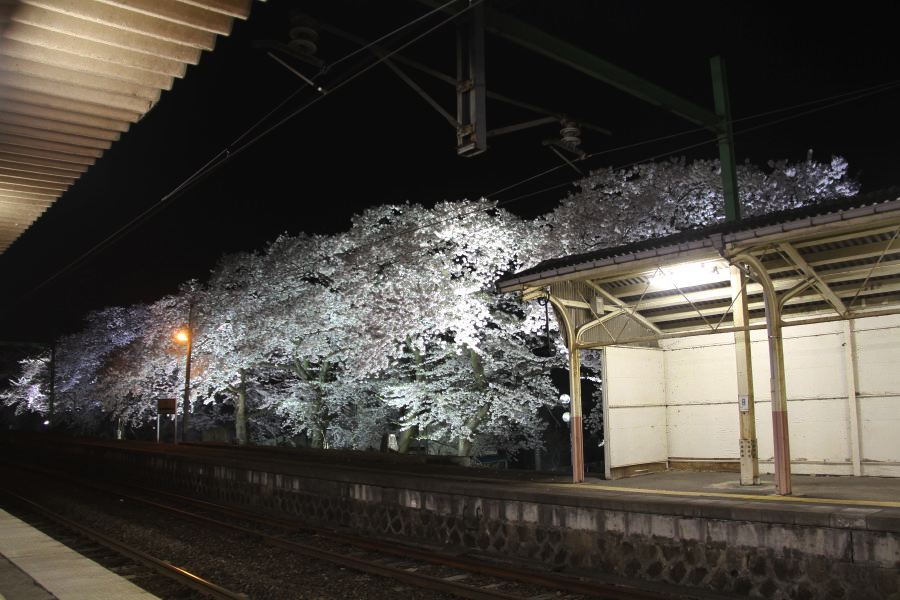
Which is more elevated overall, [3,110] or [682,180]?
[682,180]

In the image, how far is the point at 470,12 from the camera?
707cm

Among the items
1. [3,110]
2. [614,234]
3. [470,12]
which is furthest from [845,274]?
[614,234]

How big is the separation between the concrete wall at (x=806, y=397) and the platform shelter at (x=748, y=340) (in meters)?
0.02

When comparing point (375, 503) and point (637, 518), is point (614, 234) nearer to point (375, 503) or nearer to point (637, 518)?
point (375, 503)

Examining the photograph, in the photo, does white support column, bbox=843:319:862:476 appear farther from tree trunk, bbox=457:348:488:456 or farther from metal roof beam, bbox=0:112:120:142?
tree trunk, bbox=457:348:488:456

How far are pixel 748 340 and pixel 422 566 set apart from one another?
241 inches

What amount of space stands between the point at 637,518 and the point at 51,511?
47.9 feet

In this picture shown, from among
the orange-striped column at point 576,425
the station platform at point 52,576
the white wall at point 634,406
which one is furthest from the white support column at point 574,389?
the station platform at point 52,576

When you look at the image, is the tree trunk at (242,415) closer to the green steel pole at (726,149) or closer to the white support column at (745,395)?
the green steel pole at (726,149)

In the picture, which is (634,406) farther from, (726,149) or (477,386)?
(477,386)


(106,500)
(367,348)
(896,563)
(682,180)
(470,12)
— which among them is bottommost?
(106,500)

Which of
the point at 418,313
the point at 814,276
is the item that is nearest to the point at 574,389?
the point at 814,276

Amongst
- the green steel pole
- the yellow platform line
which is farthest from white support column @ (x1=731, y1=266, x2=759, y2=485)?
Result: the green steel pole

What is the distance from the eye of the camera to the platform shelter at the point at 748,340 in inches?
379
